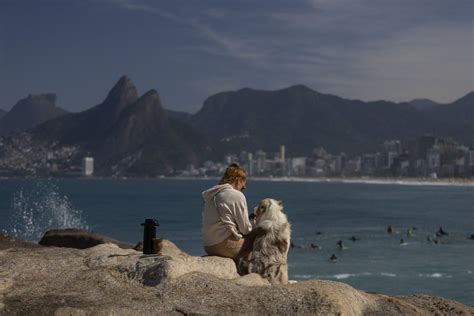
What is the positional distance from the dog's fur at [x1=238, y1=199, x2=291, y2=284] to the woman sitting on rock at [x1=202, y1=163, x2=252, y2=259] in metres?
0.42

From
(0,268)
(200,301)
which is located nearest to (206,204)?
(200,301)

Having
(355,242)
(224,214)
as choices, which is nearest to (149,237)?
(224,214)

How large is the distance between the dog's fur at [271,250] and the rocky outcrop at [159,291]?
215 mm

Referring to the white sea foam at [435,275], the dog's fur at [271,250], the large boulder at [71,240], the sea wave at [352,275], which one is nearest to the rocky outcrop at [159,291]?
the dog's fur at [271,250]

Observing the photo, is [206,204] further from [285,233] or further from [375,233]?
[375,233]

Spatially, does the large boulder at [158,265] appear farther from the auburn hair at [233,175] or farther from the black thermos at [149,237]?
the auburn hair at [233,175]

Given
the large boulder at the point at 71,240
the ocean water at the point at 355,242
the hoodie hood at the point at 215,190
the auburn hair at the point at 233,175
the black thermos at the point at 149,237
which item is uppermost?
the auburn hair at the point at 233,175

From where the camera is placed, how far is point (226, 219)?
930cm

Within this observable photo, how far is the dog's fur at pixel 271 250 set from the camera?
8.70 m

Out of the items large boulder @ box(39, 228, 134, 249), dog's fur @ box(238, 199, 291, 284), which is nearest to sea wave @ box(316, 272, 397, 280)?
large boulder @ box(39, 228, 134, 249)

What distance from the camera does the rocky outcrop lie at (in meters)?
7.57

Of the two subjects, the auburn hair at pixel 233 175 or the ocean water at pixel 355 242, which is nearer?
the auburn hair at pixel 233 175

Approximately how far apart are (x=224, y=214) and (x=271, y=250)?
93cm

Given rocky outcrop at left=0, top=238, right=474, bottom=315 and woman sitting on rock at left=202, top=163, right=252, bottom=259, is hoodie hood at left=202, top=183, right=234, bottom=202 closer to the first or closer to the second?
woman sitting on rock at left=202, top=163, right=252, bottom=259
